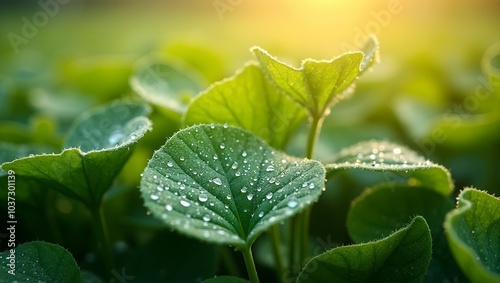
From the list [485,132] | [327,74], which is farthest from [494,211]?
[485,132]

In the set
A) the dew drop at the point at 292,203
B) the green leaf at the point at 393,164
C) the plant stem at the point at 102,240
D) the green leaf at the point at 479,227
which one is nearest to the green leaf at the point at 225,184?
the dew drop at the point at 292,203

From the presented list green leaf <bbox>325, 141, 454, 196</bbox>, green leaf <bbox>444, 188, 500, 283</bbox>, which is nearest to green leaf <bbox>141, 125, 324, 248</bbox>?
green leaf <bbox>325, 141, 454, 196</bbox>

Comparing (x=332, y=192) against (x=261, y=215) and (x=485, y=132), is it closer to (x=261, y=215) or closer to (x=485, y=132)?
(x=485, y=132)

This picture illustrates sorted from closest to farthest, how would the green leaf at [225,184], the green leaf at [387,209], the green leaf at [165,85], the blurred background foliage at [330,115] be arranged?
1. the green leaf at [225,184]
2. the green leaf at [387,209]
3. the green leaf at [165,85]
4. the blurred background foliage at [330,115]

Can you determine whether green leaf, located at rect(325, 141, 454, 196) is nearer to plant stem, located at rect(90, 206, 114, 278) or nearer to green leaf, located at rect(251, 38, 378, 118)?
green leaf, located at rect(251, 38, 378, 118)

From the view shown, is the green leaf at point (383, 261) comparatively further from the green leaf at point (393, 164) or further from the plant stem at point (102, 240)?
the plant stem at point (102, 240)

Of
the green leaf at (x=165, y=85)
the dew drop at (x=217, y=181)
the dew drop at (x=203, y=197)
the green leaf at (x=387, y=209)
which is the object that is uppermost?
the dew drop at (x=217, y=181)
